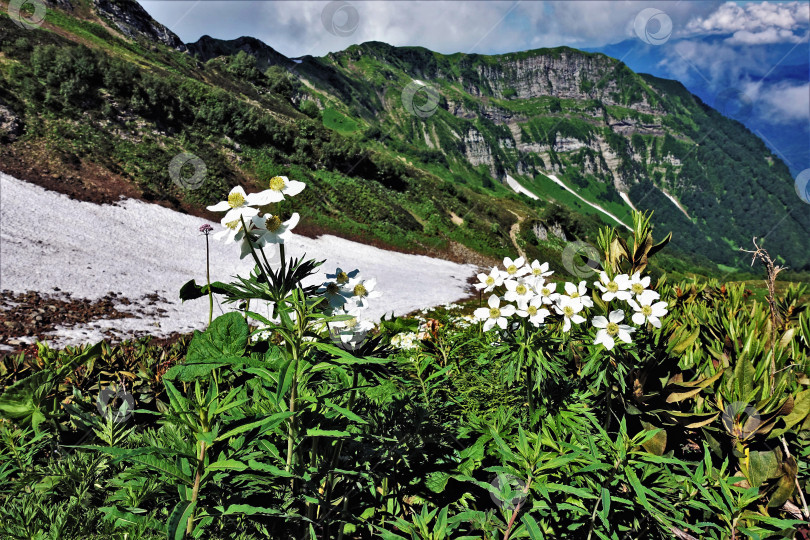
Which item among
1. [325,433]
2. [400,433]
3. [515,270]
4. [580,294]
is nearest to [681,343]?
[580,294]

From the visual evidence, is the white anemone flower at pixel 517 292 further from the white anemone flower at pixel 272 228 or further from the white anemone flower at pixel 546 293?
→ the white anemone flower at pixel 272 228

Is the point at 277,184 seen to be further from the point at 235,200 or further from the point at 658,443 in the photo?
the point at 658,443

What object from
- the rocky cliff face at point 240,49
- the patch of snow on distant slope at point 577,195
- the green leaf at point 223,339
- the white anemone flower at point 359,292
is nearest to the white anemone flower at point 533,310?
the white anemone flower at point 359,292

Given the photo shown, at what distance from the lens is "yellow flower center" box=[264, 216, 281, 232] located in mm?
1607

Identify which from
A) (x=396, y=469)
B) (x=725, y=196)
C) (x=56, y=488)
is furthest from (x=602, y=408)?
(x=725, y=196)

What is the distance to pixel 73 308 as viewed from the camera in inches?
383

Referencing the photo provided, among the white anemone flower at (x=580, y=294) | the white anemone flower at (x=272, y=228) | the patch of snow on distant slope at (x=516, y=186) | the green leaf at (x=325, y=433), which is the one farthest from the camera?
the patch of snow on distant slope at (x=516, y=186)

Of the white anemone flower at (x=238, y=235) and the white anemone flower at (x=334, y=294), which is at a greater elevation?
the white anemone flower at (x=238, y=235)

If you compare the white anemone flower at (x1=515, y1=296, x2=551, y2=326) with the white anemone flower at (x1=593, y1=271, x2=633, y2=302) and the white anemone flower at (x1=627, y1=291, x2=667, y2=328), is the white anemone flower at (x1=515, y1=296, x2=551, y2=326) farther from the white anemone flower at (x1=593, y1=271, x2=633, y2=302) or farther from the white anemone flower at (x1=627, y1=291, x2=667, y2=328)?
the white anemone flower at (x1=627, y1=291, x2=667, y2=328)

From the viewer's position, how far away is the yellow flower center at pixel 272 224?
5.27 feet

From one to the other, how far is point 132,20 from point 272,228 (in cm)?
6402

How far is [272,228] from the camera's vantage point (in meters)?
1.61

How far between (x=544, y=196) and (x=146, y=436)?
7260 inches

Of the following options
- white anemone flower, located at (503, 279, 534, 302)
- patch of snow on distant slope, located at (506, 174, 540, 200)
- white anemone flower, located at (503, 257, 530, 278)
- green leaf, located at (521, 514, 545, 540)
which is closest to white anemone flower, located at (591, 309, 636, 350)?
white anemone flower, located at (503, 279, 534, 302)
